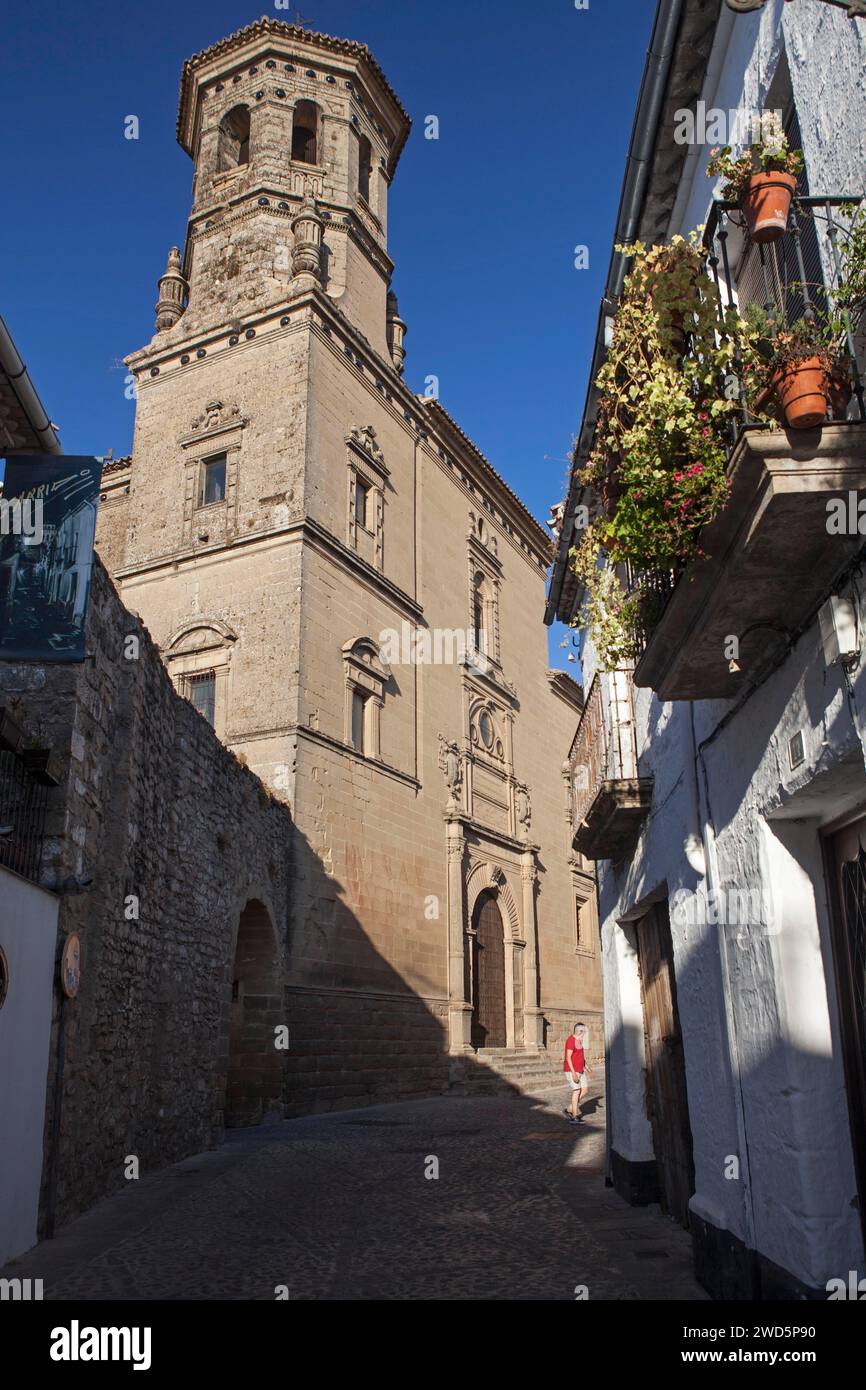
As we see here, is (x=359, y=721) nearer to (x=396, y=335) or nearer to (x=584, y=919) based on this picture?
(x=396, y=335)

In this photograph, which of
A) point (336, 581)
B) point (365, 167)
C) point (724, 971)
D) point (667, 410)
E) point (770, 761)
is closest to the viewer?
point (667, 410)

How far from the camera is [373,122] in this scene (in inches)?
1049

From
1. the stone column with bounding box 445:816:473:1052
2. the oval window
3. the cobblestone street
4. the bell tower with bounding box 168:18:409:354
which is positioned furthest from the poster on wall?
the oval window

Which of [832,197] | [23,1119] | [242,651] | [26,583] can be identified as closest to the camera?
[832,197]

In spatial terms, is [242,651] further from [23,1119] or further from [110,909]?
[23,1119]

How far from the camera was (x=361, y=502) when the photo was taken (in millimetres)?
22812

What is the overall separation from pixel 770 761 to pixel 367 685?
1692cm

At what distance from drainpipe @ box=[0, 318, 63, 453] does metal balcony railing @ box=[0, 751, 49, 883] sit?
108 inches

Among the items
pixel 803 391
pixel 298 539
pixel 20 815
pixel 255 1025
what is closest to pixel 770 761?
pixel 803 391

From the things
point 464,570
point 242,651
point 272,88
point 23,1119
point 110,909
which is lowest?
point 23,1119

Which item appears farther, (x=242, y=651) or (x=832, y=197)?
(x=242, y=651)

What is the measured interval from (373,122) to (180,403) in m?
9.78

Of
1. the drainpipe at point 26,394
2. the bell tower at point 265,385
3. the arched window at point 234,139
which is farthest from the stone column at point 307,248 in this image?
the drainpipe at point 26,394

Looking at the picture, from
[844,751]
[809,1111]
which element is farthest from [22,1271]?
[844,751]
